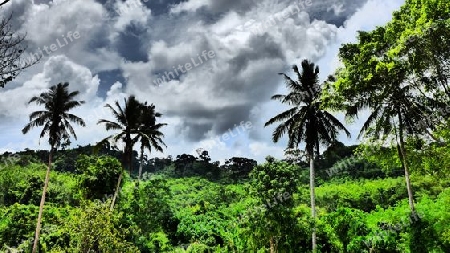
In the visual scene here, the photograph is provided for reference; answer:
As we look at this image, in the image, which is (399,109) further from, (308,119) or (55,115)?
(55,115)

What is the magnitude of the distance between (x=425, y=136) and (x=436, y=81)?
378 cm

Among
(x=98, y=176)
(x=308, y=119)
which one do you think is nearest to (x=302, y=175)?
(x=308, y=119)

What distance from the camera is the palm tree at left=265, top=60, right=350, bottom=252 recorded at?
3075 centimetres

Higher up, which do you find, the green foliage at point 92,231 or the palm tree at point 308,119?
the palm tree at point 308,119

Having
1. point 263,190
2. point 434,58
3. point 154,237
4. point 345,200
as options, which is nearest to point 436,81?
point 434,58

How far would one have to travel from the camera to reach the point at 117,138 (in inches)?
1241

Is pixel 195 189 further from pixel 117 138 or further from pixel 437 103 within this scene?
pixel 437 103

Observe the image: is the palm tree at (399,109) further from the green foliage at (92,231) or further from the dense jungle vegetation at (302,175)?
the green foliage at (92,231)

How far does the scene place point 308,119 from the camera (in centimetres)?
3095

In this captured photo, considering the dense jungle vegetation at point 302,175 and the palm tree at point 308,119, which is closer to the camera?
the dense jungle vegetation at point 302,175

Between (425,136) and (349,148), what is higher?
(349,148)

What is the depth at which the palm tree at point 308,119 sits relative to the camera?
101ft

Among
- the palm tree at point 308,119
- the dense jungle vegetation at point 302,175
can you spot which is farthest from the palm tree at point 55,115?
the palm tree at point 308,119

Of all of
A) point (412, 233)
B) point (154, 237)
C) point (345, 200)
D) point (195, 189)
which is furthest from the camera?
point (195, 189)
